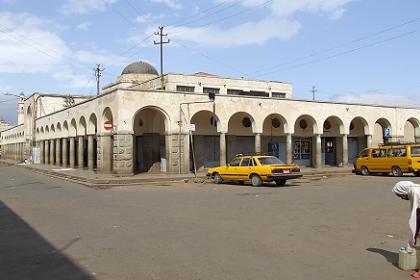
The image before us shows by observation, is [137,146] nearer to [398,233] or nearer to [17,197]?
[17,197]

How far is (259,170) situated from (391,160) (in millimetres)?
10348

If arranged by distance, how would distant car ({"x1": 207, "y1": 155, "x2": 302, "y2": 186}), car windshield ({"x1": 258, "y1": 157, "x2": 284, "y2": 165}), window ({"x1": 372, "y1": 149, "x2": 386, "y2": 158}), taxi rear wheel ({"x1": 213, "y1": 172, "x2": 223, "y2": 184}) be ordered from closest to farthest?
distant car ({"x1": 207, "y1": 155, "x2": 302, "y2": 186}), car windshield ({"x1": 258, "y1": 157, "x2": 284, "y2": 165}), taxi rear wheel ({"x1": 213, "y1": 172, "x2": 223, "y2": 184}), window ({"x1": 372, "y1": 149, "x2": 386, "y2": 158})

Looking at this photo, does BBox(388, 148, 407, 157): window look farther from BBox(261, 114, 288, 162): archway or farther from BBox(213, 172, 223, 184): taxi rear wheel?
BBox(213, 172, 223, 184): taxi rear wheel

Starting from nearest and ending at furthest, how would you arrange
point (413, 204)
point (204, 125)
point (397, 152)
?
point (413, 204)
point (397, 152)
point (204, 125)

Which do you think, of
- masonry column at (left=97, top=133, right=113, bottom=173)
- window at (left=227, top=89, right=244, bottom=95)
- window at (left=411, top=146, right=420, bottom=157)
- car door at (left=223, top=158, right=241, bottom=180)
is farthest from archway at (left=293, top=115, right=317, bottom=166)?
masonry column at (left=97, top=133, right=113, bottom=173)

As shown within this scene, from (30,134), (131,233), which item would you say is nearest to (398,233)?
(131,233)

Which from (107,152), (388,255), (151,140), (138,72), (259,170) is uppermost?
(138,72)

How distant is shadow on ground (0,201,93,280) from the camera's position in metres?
5.77

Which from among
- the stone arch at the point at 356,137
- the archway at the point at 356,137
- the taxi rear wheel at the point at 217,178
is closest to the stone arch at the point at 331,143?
the stone arch at the point at 356,137

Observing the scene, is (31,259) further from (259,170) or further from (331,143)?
(331,143)

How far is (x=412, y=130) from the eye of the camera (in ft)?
145

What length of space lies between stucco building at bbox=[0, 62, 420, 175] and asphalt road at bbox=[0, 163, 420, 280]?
13020 mm

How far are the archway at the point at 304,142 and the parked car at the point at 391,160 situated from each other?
316 inches

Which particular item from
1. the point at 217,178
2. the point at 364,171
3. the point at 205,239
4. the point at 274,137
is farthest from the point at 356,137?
the point at 205,239
